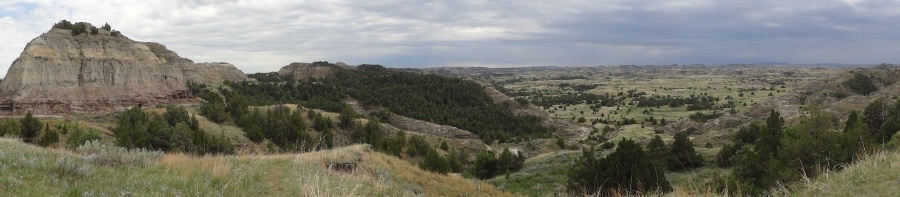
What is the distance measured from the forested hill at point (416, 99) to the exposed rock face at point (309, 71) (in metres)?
8.10

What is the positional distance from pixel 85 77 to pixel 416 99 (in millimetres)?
43454

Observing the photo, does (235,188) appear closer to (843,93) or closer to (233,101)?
(233,101)

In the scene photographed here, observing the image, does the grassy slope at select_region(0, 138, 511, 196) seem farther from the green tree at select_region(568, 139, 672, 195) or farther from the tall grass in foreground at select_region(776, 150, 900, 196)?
the green tree at select_region(568, 139, 672, 195)

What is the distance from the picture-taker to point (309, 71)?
10375 centimetres

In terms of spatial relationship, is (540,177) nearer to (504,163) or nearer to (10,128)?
(504,163)

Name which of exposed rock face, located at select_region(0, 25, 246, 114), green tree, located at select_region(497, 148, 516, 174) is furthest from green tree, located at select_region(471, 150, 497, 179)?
exposed rock face, located at select_region(0, 25, 246, 114)

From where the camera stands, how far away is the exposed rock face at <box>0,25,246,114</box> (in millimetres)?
39875

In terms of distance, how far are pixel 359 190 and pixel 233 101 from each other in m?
43.1

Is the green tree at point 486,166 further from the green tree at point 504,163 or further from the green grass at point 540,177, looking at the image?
the green grass at point 540,177

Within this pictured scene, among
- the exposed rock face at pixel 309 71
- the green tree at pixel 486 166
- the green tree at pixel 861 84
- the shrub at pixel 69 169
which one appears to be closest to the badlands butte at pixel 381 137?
the shrub at pixel 69 169

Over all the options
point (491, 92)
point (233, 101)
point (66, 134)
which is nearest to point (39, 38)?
point (233, 101)

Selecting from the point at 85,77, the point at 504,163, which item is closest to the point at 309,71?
the point at 85,77

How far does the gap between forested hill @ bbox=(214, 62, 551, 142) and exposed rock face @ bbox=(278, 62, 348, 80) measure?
8.10m

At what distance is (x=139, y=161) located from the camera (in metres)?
8.63
